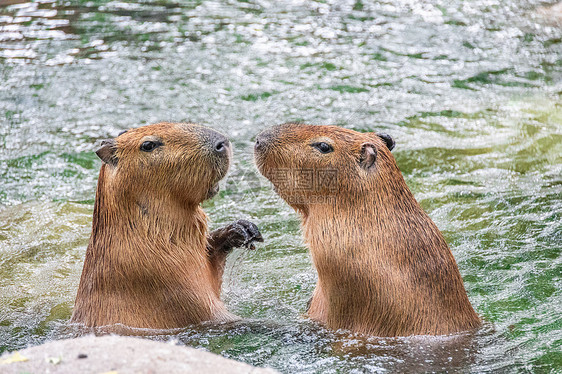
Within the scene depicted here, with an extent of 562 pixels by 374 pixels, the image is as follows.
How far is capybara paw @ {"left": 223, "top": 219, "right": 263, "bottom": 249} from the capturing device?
226 inches

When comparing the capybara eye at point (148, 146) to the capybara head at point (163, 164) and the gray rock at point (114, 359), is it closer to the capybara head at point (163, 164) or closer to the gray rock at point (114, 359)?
the capybara head at point (163, 164)

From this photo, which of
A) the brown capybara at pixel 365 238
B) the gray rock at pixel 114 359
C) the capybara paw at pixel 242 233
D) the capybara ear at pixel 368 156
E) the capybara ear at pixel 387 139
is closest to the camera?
the gray rock at pixel 114 359

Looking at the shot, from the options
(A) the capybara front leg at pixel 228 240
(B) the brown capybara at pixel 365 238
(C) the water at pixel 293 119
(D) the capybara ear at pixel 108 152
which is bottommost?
(C) the water at pixel 293 119

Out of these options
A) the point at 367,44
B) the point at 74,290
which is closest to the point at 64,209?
the point at 74,290

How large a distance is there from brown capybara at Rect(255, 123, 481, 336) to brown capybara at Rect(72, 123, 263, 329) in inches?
20.3

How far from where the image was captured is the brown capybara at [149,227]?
520 centimetres

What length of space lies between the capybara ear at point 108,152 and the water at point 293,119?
4.15 feet

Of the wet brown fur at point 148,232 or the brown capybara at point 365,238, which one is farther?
the wet brown fur at point 148,232

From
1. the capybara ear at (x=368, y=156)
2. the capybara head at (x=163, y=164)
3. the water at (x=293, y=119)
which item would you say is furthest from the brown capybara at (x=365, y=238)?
the capybara head at (x=163, y=164)

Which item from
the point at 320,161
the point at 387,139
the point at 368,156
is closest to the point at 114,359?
the point at 320,161

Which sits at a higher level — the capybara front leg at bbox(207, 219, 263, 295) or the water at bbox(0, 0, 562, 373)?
the capybara front leg at bbox(207, 219, 263, 295)

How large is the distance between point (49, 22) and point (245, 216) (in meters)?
7.83

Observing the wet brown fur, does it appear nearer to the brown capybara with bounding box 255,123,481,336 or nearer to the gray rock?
the brown capybara with bounding box 255,123,481,336

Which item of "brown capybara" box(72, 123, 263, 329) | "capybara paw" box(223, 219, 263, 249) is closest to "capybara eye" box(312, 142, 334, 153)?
"brown capybara" box(72, 123, 263, 329)
